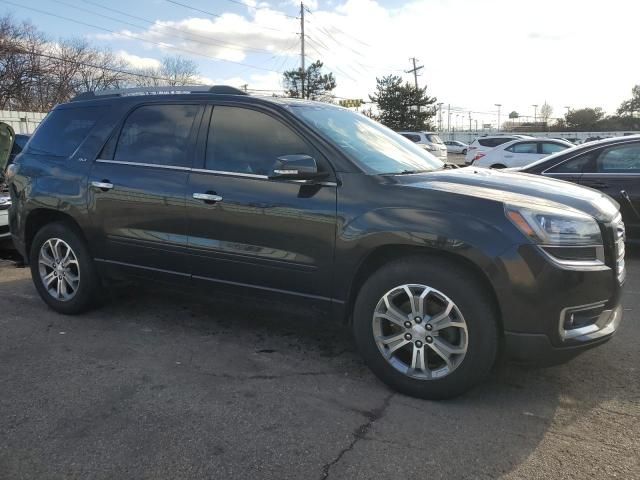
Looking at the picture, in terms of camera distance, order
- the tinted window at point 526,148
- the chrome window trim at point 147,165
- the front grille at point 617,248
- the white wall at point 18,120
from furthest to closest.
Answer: the white wall at point 18,120 < the tinted window at point 526,148 < the chrome window trim at point 147,165 < the front grille at point 617,248

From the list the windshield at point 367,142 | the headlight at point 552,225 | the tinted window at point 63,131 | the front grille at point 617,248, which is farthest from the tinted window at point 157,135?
the front grille at point 617,248

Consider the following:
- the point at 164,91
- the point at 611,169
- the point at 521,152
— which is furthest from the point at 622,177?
the point at 521,152

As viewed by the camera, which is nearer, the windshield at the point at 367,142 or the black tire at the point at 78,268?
the windshield at the point at 367,142

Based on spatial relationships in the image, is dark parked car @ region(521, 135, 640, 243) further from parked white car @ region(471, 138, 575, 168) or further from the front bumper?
parked white car @ region(471, 138, 575, 168)

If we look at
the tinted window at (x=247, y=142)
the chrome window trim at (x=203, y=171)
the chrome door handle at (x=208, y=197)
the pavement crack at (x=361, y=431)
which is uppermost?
the tinted window at (x=247, y=142)

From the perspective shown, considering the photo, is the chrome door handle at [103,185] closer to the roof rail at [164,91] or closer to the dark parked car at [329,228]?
the dark parked car at [329,228]

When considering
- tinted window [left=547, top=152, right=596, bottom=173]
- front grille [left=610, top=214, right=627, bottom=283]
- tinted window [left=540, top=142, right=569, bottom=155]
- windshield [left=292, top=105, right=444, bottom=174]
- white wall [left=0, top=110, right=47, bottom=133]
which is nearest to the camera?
front grille [left=610, top=214, right=627, bottom=283]

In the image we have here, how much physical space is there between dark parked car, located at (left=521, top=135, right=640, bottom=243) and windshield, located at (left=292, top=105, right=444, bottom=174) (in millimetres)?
3386

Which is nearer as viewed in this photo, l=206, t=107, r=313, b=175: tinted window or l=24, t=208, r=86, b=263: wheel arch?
l=206, t=107, r=313, b=175: tinted window

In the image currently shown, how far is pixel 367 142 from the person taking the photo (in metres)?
4.08

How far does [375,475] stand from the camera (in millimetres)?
2570

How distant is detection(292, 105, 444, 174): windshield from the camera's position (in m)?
3.76

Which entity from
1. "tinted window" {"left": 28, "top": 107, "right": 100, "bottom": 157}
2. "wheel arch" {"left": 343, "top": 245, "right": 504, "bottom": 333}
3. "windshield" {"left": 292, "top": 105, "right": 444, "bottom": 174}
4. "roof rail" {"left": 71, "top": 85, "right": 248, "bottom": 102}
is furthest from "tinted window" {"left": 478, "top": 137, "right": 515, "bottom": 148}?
"wheel arch" {"left": 343, "top": 245, "right": 504, "bottom": 333}

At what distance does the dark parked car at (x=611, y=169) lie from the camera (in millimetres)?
6664
